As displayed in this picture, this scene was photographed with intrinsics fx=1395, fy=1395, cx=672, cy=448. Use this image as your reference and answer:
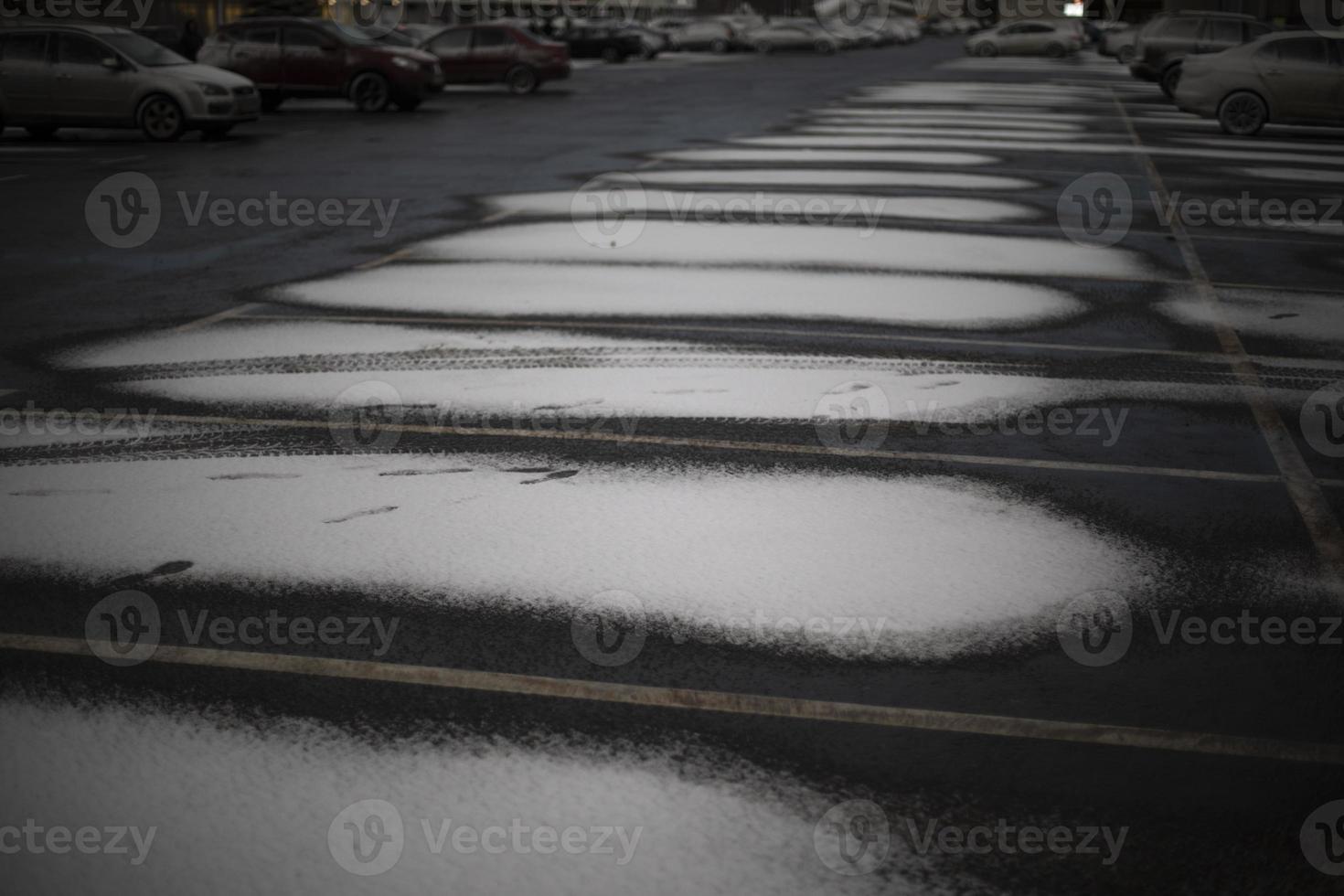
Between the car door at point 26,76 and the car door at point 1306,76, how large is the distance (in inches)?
763

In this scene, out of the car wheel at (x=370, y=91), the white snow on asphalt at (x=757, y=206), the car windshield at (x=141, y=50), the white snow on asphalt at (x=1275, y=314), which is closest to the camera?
the white snow on asphalt at (x=1275, y=314)

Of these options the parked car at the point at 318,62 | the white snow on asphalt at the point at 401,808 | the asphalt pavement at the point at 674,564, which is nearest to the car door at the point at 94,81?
the parked car at the point at 318,62

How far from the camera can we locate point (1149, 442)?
707 centimetres

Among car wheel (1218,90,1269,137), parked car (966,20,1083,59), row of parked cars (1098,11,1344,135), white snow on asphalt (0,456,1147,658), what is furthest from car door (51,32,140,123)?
parked car (966,20,1083,59)

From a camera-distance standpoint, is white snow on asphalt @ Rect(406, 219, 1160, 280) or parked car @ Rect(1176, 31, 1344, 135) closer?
white snow on asphalt @ Rect(406, 219, 1160, 280)

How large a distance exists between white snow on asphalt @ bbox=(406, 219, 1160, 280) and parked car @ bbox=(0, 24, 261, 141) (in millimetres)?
9436

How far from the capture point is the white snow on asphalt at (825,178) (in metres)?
17.6

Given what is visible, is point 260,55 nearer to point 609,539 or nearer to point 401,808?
point 609,539

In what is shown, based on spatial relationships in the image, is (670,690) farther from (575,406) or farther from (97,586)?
(575,406)

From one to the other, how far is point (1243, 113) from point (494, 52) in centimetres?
1794

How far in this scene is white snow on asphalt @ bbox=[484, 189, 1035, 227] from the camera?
584 inches

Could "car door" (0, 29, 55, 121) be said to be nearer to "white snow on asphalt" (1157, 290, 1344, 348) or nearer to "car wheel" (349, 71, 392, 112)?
"car wheel" (349, 71, 392, 112)

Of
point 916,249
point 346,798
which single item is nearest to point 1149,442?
point 346,798

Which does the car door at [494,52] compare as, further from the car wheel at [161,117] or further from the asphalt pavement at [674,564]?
the asphalt pavement at [674,564]
